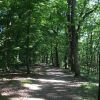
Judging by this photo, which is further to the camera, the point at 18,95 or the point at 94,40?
the point at 94,40

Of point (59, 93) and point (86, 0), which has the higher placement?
point (86, 0)

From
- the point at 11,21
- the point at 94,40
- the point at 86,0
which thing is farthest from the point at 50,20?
the point at 94,40

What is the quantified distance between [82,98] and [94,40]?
4726 cm

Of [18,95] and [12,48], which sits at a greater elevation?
[12,48]

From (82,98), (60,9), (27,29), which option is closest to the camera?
(82,98)

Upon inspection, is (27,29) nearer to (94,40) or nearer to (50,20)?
(50,20)

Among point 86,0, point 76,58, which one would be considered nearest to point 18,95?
point 76,58

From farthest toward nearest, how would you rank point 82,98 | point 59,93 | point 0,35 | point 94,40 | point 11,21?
point 94,40, point 11,21, point 0,35, point 59,93, point 82,98

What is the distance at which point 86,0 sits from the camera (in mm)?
35938

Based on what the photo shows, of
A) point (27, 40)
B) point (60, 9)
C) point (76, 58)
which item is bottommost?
point (76, 58)

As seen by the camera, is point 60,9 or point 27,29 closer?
point 27,29

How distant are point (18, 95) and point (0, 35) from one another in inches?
202

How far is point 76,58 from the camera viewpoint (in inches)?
1098

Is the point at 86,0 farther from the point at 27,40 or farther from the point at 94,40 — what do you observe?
the point at 94,40
